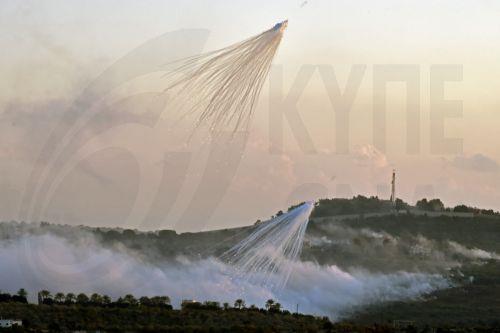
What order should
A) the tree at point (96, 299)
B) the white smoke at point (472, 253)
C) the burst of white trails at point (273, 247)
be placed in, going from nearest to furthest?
→ the burst of white trails at point (273, 247), the tree at point (96, 299), the white smoke at point (472, 253)

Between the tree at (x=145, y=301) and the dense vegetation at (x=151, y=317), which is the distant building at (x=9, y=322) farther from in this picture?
the tree at (x=145, y=301)

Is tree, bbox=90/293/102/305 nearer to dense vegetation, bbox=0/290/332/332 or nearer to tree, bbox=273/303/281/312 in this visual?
dense vegetation, bbox=0/290/332/332

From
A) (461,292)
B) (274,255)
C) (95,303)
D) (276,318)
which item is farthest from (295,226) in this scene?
(461,292)

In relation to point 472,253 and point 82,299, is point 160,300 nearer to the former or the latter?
point 82,299

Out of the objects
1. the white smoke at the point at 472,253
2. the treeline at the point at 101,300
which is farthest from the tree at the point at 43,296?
the white smoke at the point at 472,253

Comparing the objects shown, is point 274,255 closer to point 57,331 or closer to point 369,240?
point 57,331

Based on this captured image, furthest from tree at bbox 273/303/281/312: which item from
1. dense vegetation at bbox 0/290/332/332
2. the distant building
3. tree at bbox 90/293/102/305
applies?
the distant building

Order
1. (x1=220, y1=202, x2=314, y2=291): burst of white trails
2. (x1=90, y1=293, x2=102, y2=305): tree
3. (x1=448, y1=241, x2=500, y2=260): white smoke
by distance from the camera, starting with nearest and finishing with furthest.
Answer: (x1=220, y1=202, x2=314, y2=291): burst of white trails
(x1=90, y1=293, x2=102, y2=305): tree
(x1=448, y1=241, x2=500, y2=260): white smoke

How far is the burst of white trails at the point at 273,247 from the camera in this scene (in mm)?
118500

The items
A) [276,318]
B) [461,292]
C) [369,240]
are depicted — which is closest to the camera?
[276,318]

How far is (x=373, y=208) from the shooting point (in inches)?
7731

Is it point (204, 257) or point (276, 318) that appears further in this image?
point (204, 257)

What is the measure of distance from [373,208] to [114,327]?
81.1 metres

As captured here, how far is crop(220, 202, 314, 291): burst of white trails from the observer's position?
389 feet
